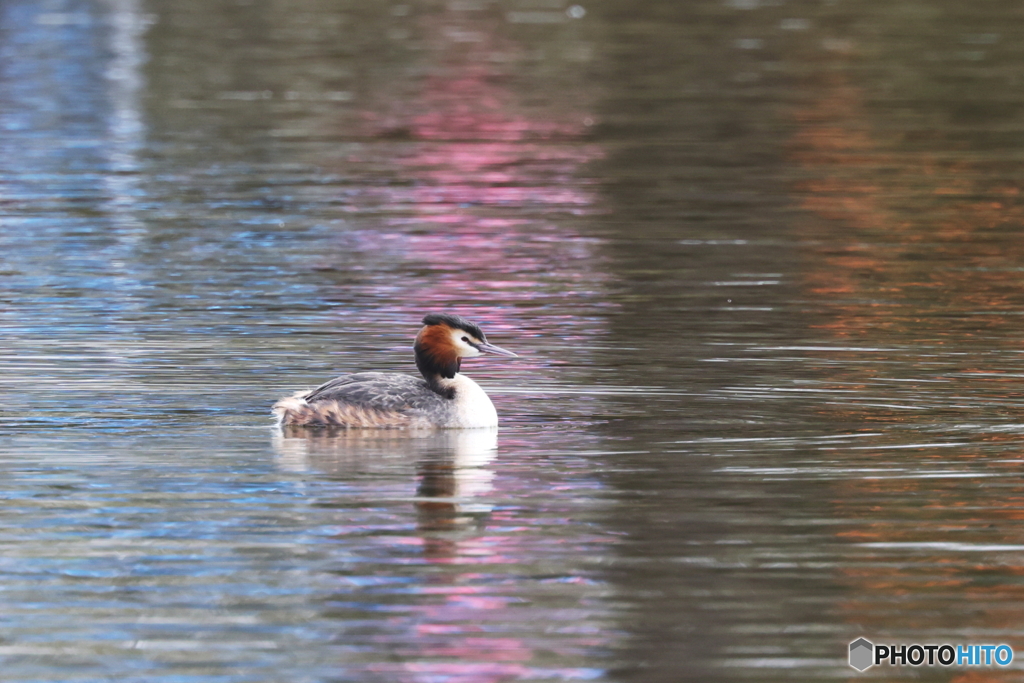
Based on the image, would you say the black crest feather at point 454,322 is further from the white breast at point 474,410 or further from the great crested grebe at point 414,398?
the white breast at point 474,410

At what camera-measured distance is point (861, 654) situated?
745cm

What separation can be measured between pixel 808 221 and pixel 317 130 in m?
10.2

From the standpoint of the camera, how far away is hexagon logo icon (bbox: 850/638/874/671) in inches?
290

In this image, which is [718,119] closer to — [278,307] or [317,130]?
[317,130]

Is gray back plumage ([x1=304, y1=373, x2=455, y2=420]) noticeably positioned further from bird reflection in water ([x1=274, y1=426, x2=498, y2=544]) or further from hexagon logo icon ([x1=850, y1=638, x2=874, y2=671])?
hexagon logo icon ([x1=850, y1=638, x2=874, y2=671])

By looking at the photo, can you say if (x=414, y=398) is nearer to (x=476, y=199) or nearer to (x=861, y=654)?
(x=861, y=654)

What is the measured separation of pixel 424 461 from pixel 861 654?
3822 millimetres

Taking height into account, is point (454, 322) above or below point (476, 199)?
above

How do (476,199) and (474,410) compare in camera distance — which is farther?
(476,199)

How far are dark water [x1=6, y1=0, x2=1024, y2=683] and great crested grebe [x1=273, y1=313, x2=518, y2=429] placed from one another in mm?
177

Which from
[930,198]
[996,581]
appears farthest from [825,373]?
[930,198]

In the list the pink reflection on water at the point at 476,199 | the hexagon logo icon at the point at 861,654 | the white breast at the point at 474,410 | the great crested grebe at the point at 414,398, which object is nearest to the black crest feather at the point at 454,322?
the great crested grebe at the point at 414,398

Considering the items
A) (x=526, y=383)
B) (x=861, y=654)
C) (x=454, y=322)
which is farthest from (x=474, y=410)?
(x=861, y=654)

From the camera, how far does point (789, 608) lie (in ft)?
26.0
